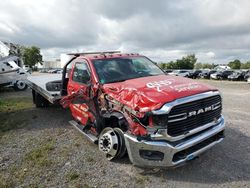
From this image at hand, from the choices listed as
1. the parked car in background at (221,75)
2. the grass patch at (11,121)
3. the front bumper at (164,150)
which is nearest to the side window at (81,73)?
the front bumper at (164,150)

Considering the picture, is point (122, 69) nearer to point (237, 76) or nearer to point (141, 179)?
point (141, 179)

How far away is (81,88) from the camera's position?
5.04 metres

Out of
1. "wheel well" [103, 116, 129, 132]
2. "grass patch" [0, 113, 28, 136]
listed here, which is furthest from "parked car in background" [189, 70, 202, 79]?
"wheel well" [103, 116, 129, 132]

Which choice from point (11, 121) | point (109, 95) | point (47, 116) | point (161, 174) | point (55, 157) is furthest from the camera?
point (47, 116)

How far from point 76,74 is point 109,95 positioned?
5.80ft

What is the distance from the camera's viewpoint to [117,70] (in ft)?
16.3

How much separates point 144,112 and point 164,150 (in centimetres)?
61

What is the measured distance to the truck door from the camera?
16.3 feet

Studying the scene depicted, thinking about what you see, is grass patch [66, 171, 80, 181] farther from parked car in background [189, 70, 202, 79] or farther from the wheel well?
parked car in background [189, 70, 202, 79]

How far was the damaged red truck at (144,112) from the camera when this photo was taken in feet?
11.2

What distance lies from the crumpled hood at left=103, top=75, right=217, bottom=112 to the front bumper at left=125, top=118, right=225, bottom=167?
520mm

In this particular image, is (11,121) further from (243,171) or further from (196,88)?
(243,171)

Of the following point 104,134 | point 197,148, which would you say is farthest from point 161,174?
point 104,134

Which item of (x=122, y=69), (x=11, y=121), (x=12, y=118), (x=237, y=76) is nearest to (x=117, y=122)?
(x=122, y=69)
